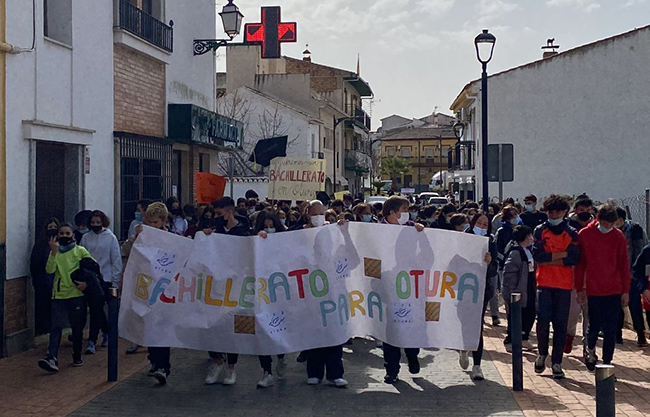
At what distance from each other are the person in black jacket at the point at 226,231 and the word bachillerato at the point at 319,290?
0.33 meters

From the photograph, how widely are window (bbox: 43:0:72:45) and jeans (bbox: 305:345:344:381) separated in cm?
623

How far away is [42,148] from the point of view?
463 inches

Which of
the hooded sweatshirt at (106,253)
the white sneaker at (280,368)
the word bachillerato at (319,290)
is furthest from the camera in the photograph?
the hooded sweatshirt at (106,253)

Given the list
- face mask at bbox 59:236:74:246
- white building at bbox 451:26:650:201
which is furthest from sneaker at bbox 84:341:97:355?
white building at bbox 451:26:650:201

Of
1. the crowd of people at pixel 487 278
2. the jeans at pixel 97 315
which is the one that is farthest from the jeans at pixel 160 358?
the jeans at pixel 97 315

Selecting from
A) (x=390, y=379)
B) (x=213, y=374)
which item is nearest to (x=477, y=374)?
(x=390, y=379)

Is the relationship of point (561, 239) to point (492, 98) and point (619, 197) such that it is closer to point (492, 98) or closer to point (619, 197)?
point (619, 197)

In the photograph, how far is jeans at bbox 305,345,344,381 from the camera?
26.1 feet

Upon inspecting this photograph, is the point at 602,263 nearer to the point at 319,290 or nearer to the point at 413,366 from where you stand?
the point at 413,366

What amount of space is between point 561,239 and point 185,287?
3865 millimetres

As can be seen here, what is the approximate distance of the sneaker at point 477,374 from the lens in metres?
8.23

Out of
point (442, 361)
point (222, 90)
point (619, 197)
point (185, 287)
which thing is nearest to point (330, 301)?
point (185, 287)

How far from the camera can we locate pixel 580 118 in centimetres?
3102

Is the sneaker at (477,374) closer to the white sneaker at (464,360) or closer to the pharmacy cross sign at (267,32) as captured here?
the white sneaker at (464,360)
